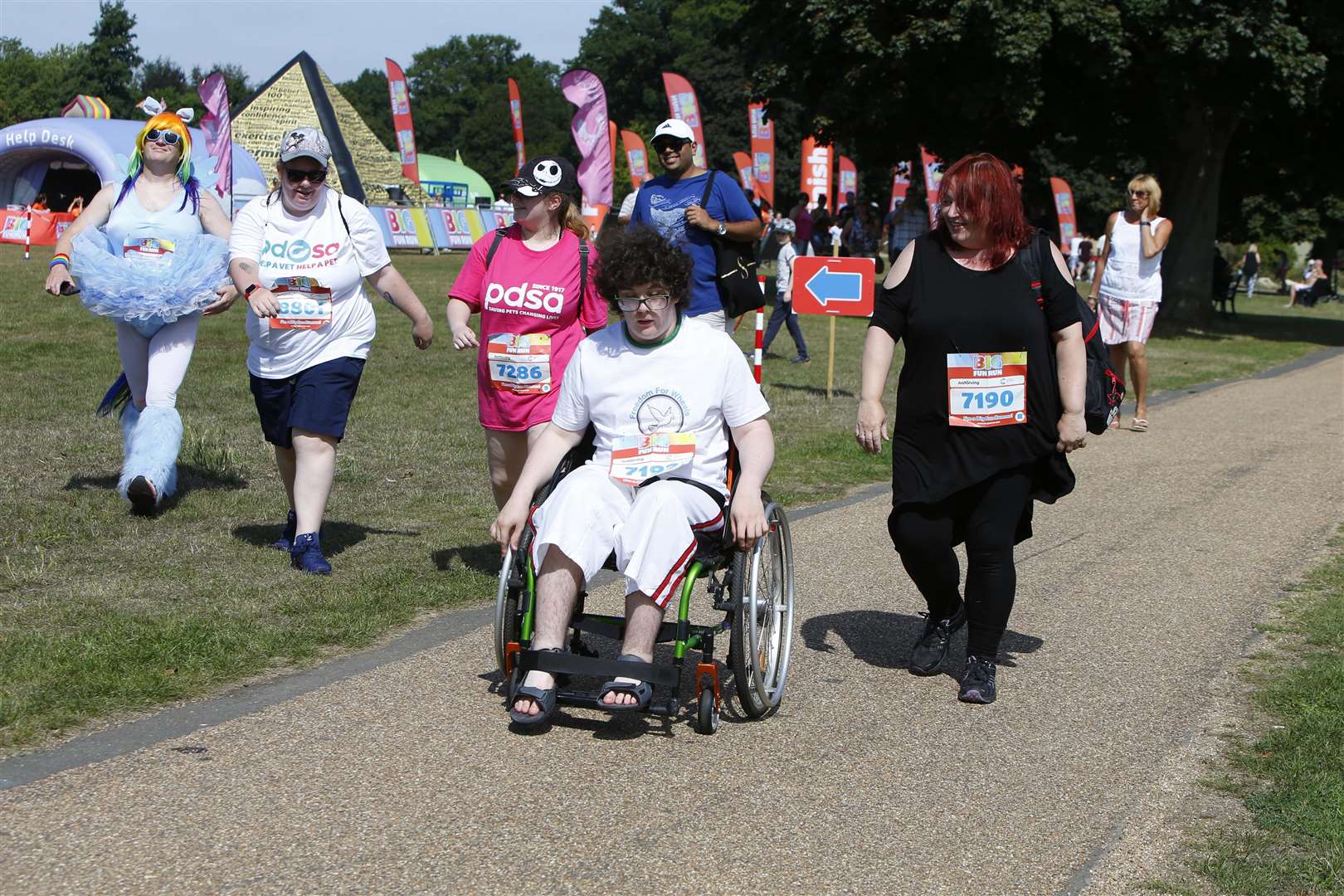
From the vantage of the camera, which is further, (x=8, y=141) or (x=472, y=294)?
(x=8, y=141)

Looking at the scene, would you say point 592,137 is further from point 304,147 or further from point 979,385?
point 979,385

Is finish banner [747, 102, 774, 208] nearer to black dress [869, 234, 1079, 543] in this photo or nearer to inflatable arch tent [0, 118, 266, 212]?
inflatable arch tent [0, 118, 266, 212]

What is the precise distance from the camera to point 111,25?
11762 cm

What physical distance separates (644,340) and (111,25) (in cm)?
12511

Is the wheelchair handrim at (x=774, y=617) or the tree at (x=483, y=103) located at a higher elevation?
the tree at (x=483, y=103)

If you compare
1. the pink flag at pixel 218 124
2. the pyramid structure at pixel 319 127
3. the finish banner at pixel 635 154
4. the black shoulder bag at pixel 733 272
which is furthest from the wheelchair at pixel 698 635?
the pyramid structure at pixel 319 127

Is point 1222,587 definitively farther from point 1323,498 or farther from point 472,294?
point 472,294

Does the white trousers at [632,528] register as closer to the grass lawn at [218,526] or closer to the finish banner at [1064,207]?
the grass lawn at [218,526]

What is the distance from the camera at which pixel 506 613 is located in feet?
15.4

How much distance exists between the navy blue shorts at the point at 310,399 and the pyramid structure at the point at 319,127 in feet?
106

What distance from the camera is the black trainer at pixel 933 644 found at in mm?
5484

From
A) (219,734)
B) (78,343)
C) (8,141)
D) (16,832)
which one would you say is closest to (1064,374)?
(219,734)

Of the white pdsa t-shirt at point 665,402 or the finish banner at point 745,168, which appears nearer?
the white pdsa t-shirt at point 665,402

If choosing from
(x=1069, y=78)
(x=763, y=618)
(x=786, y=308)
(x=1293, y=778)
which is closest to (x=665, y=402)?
(x=763, y=618)
